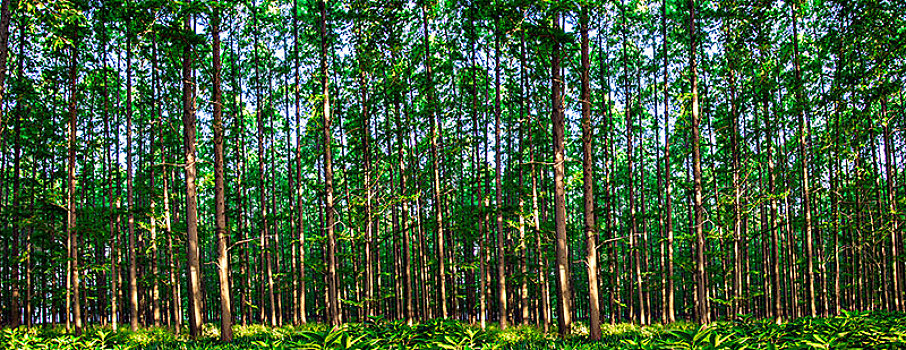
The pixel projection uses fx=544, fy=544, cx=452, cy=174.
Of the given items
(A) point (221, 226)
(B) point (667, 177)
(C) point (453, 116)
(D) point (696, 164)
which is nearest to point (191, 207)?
(A) point (221, 226)

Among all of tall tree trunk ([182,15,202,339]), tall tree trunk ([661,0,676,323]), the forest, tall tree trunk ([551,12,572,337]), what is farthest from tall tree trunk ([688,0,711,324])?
tall tree trunk ([182,15,202,339])

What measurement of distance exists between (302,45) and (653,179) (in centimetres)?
2273

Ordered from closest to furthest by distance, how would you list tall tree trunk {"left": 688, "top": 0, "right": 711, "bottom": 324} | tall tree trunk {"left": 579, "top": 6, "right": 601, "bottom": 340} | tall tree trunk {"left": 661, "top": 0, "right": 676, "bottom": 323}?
tall tree trunk {"left": 579, "top": 6, "right": 601, "bottom": 340}, tall tree trunk {"left": 688, "top": 0, "right": 711, "bottom": 324}, tall tree trunk {"left": 661, "top": 0, "right": 676, "bottom": 323}

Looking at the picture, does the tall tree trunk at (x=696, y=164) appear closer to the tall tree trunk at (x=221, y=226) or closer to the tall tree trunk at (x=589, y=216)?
the tall tree trunk at (x=589, y=216)

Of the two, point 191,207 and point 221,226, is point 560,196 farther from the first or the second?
point 191,207

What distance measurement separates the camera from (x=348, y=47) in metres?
15.7

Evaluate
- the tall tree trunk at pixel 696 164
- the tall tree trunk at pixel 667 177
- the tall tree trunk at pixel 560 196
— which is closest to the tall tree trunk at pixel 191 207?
the tall tree trunk at pixel 560 196

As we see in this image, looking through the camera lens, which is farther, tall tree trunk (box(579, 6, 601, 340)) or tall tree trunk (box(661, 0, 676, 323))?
tall tree trunk (box(661, 0, 676, 323))

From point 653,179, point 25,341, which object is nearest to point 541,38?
point 25,341

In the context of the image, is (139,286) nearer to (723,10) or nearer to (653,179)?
(723,10)

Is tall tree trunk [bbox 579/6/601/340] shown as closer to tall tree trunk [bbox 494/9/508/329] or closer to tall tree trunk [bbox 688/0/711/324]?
tall tree trunk [bbox 688/0/711/324]

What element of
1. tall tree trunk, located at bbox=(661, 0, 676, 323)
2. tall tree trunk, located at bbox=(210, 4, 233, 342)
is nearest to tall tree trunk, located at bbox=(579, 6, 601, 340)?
tall tree trunk, located at bbox=(661, 0, 676, 323)

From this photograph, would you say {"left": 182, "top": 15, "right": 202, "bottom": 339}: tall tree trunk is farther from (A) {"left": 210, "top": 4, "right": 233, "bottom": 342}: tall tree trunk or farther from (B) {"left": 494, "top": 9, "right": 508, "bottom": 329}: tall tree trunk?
(B) {"left": 494, "top": 9, "right": 508, "bottom": 329}: tall tree trunk

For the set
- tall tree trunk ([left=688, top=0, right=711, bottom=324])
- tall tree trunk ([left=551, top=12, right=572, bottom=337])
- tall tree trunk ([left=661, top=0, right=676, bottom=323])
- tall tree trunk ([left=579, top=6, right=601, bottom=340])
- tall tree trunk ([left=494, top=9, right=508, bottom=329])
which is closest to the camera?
tall tree trunk ([left=579, top=6, right=601, bottom=340])
